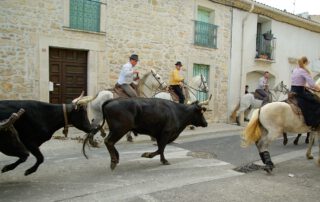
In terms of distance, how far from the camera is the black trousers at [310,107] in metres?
6.11

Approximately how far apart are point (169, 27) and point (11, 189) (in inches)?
366

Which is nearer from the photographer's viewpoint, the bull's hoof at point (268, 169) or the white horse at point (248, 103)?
the bull's hoof at point (268, 169)

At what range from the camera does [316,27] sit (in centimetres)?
1897

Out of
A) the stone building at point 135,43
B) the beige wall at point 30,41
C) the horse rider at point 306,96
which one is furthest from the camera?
the stone building at point 135,43

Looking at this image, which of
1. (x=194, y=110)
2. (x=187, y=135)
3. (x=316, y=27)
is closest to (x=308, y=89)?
(x=194, y=110)

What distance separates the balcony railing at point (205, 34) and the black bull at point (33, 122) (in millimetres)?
9318

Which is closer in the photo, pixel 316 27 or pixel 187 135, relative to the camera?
pixel 187 135

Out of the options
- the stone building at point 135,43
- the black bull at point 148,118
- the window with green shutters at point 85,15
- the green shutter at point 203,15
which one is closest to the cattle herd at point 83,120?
the black bull at point 148,118

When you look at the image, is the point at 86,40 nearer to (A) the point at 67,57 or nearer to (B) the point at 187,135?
(A) the point at 67,57

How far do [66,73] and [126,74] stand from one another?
2684 millimetres

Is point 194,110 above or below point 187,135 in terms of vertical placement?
above

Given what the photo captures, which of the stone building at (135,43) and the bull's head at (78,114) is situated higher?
the stone building at (135,43)

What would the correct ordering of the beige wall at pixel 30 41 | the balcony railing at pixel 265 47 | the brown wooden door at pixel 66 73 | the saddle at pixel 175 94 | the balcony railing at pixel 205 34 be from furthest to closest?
the balcony railing at pixel 265 47, the balcony railing at pixel 205 34, the saddle at pixel 175 94, the brown wooden door at pixel 66 73, the beige wall at pixel 30 41

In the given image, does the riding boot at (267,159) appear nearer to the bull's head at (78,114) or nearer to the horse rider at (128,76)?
the bull's head at (78,114)
